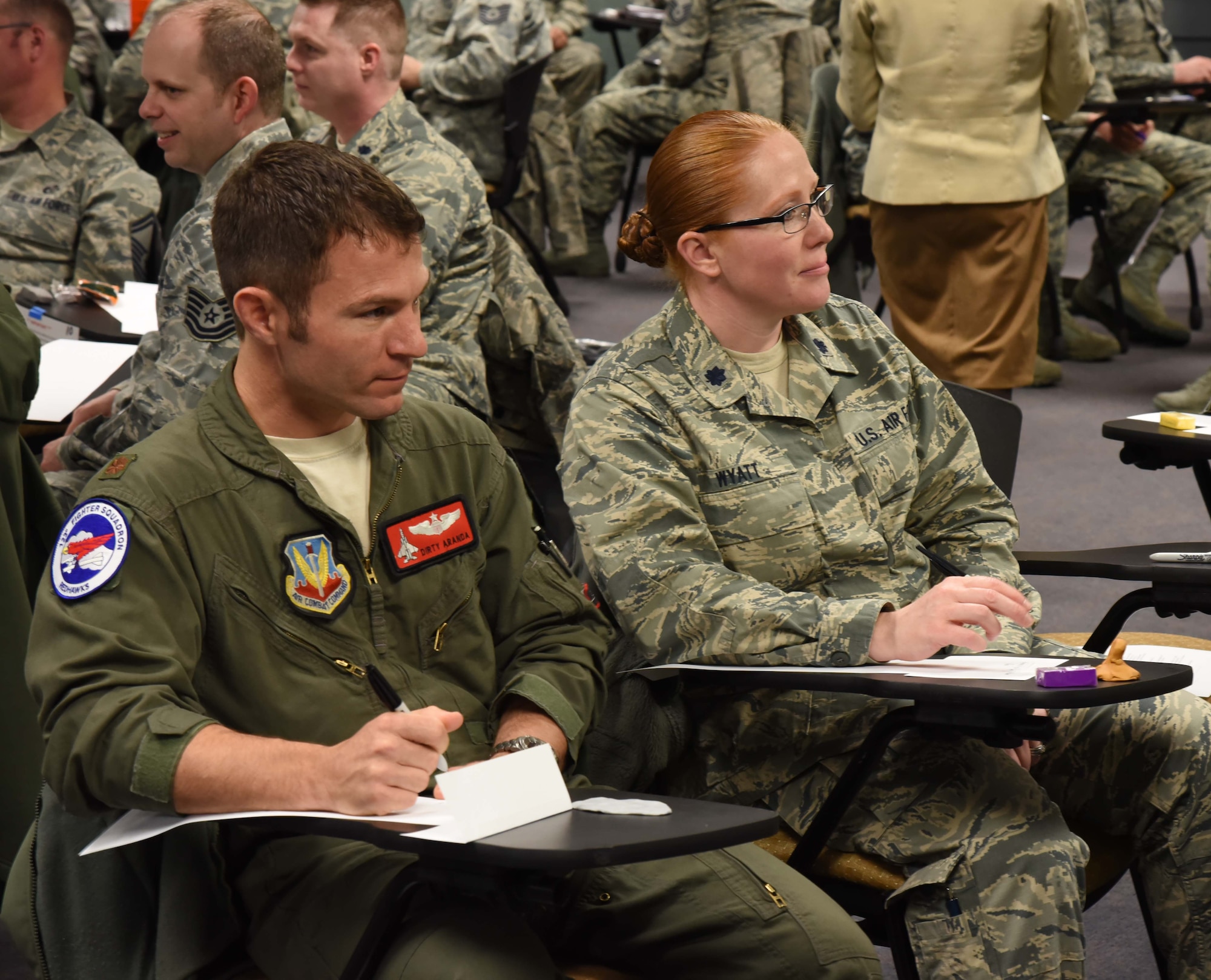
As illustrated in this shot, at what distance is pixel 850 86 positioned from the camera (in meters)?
4.30

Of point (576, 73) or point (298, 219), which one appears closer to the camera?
point (298, 219)

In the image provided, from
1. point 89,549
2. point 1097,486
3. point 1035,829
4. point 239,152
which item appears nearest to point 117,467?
point 89,549

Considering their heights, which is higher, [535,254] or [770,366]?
[770,366]

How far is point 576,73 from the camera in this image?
809 centimetres

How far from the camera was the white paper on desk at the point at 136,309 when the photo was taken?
3.24 m

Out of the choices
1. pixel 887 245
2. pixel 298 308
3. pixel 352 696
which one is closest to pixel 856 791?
pixel 352 696

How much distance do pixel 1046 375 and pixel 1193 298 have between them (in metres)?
1.47

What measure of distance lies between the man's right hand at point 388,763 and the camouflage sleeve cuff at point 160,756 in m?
0.13

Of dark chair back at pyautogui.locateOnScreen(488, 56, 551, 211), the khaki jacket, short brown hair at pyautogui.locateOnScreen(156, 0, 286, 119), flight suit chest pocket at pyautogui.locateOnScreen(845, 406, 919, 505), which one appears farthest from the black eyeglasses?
dark chair back at pyautogui.locateOnScreen(488, 56, 551, 211)

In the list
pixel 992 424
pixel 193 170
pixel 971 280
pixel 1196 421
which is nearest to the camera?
pixel 992 424

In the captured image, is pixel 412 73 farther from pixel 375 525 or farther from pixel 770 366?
pixel 375 525

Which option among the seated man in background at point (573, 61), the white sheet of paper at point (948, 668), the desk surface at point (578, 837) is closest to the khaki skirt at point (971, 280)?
the white sheet of paper at point (948, 668)

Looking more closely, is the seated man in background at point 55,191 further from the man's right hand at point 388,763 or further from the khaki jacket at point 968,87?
the man's right hand at point 388,763

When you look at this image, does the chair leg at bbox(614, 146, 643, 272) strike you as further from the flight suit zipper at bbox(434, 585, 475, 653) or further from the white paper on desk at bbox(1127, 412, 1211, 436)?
the flight suit zipper at bbox(434, 585, 475, 653)
